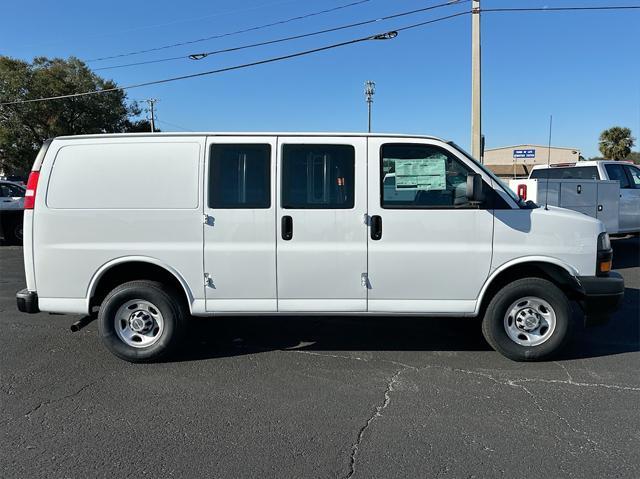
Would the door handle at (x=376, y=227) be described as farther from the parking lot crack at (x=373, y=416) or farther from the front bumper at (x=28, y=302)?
the front bumper at (x=28, y=302)

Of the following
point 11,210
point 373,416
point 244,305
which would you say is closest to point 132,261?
point 244,305

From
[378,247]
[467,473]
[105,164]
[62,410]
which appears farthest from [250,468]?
[105,164]

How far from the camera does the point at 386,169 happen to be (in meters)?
4.32

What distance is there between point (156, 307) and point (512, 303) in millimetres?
3276

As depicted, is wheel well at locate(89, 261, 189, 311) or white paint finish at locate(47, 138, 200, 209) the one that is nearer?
white paint finish at locate(47, 138, 200, 209)

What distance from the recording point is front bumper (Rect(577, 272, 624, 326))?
4.21 meters

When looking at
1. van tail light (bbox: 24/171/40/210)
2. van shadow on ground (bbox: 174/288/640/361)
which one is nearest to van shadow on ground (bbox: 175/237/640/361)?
van shadow on ground (bbox: 174/288/640/361)

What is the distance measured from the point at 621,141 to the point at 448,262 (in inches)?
2469

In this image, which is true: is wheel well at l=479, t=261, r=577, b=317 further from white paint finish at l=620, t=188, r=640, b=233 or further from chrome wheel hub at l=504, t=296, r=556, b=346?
white paint finish at l=620, t=188, r=640, b=233

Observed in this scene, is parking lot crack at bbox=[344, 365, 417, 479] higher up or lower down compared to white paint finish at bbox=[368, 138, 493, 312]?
lower down

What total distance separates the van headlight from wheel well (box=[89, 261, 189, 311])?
12.5 feet

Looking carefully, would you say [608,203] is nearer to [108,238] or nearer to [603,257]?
[603,257]

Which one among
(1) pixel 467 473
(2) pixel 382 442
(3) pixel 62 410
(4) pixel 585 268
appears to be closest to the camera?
(1) pixel 467 473

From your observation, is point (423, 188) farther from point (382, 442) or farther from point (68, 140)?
point (68, 140)
